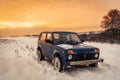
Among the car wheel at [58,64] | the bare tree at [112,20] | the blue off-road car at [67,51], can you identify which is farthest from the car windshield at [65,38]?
the bare tree at [112,20]

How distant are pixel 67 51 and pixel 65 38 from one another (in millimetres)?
2091

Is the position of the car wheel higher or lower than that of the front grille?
lower

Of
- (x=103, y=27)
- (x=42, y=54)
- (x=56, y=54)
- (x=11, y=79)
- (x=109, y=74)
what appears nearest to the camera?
(x=11, y=79)

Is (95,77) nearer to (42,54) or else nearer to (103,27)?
(42,54)

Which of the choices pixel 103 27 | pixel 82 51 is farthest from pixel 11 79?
pixel 103 27

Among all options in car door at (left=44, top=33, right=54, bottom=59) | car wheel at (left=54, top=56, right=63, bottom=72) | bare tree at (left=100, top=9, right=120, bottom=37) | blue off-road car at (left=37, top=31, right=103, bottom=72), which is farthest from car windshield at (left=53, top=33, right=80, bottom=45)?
bare tree at (left=100, top=9, right=120, bottom=37)

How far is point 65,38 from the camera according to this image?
11188 mm

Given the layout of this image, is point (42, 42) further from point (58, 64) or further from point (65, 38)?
point (58, 64)

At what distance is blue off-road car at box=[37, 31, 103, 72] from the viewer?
9.28 m

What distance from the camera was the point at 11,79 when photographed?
27.1ft

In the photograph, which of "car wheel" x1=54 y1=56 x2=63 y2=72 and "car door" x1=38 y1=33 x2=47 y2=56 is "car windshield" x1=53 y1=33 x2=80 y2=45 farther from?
"car door" x1=38 y1=33 x2=47 y2=56

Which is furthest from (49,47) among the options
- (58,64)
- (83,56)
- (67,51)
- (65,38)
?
(83,56)

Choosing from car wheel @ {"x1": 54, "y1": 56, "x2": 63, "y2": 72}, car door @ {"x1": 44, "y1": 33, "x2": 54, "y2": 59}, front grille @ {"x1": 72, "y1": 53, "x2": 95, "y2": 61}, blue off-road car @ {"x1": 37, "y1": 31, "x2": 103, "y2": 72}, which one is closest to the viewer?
blue off-road car @ {"x1": 37, "y1": 31, "x2": 103, "y2": 72}

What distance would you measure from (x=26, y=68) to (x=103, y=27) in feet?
176
